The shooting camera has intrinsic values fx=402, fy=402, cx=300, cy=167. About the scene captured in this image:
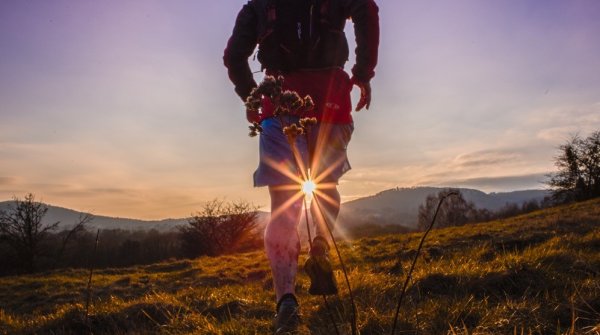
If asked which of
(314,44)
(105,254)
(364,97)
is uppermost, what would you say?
(314,44)

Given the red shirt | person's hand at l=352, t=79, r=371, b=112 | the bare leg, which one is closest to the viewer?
the bare leg

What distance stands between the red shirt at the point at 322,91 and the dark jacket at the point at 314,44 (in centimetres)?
7

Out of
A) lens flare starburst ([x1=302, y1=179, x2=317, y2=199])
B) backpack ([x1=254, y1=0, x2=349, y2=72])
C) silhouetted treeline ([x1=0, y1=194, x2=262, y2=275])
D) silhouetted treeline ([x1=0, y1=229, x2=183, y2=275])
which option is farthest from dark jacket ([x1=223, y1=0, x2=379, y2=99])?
silhouetted treeline ([x1=0, y1=229, x2=183, y2=275])

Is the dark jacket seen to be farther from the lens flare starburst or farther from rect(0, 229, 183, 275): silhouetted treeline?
rect(0, 229, 183, 275): silhouetted treeline

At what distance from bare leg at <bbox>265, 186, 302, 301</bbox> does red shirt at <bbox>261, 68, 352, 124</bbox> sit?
661 millimetres

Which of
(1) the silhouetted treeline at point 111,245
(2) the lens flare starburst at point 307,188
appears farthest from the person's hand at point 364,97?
(1) the silhouetted treeline at point 111,245

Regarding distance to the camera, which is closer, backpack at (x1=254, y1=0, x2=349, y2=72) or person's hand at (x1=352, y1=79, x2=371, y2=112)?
backpack at (x1=254, y1=0, x2=349, y2=72)

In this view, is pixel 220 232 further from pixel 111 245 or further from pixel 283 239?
pixel 283 239

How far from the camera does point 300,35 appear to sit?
10.4ft

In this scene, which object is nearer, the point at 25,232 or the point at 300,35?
the point at 300,35

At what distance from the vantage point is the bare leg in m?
2.59

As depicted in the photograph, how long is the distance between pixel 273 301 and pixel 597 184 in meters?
56.5

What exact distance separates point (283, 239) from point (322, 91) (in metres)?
1.20

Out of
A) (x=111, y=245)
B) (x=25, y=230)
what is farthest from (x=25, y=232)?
(x=111, y=245)
